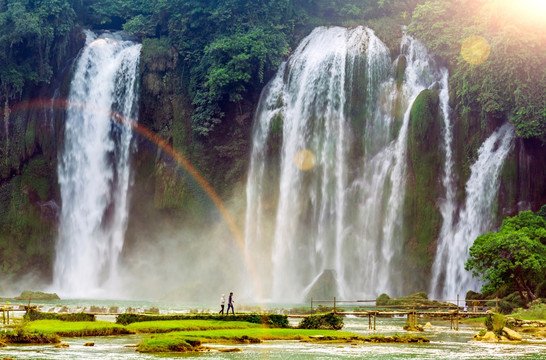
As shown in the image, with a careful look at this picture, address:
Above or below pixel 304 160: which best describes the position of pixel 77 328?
below

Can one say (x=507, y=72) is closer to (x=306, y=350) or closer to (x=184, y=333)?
(x=184, y=333)

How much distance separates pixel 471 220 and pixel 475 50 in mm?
11535

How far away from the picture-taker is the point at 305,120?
67.5 meters

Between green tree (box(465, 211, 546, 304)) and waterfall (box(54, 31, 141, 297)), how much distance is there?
33.7m

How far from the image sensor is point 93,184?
70.6 m

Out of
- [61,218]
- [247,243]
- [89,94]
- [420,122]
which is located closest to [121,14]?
[89,94]

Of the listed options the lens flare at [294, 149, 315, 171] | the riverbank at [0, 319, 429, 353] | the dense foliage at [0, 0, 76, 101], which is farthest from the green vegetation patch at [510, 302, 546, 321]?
the dense foliage at [0, 0, 76, 101]

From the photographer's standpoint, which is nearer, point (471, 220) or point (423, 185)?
point (471, 220)

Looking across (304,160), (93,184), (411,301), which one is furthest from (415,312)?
(93,184)

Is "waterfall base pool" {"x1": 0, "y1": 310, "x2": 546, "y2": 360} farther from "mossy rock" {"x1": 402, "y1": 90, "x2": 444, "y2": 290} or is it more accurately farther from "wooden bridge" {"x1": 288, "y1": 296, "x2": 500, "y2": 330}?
"mossy rock" {"x1": 402, "y1": 90, "x2": 444, "y2": 290}

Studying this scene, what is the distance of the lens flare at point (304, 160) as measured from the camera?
6644 cm

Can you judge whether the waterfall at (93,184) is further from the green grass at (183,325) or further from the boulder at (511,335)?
the boulder at (511,335)

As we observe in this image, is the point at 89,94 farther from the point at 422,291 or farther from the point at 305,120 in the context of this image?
the point at 422,291

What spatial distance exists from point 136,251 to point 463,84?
100 ft
